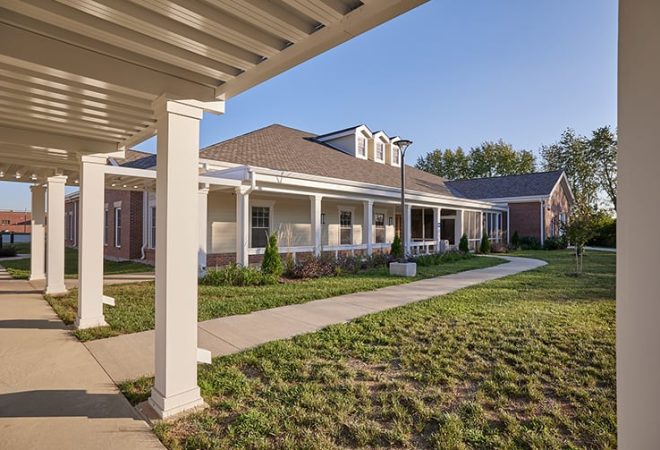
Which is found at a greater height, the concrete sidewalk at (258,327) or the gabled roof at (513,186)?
the gabled roof at (513,186)

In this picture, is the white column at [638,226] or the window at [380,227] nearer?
the white column at [638,226]

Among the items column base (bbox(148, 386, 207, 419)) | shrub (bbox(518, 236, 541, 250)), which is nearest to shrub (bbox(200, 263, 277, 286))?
column base (bbox(148, 386, 207, 419))

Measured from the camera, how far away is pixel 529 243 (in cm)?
2517

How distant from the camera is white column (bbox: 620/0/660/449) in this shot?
115 cm

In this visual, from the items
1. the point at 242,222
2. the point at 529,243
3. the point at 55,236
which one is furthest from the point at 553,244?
the point at 55,236

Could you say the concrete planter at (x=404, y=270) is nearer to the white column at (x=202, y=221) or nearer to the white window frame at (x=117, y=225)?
the white column at (x=202, y=221)

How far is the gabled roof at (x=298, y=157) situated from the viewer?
42.7ft

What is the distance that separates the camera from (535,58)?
804cm

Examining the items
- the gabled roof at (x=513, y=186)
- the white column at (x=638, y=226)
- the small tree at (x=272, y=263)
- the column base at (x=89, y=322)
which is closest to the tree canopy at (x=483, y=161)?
the gabled roof at (x=513, y=186)

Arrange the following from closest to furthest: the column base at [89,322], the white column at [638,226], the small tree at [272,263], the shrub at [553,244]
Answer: the white column at [638,226] → the column base at [89,322] → the small tree at [272,263] → the shrub at [553,244]

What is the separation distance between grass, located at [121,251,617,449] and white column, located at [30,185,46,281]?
9.89 meters

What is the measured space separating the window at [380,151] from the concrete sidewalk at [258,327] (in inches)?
567

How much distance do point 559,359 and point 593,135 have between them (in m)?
51.3

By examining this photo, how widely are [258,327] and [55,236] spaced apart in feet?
19.5
